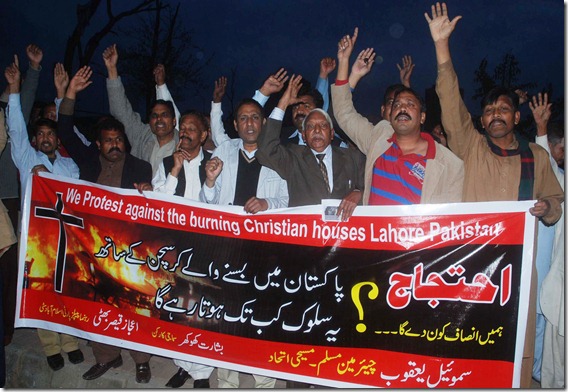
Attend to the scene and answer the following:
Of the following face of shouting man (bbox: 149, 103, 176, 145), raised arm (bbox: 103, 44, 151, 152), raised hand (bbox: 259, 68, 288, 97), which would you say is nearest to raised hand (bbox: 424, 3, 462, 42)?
raised hand (bbox: 259, 68, 288, 97)

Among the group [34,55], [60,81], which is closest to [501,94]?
[60,81]

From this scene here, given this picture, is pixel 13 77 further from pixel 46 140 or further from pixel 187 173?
pixel 187 173

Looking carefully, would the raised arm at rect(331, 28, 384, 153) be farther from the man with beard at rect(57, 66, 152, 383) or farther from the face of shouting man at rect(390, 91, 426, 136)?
the man with beard at rect(57, 66, 152, 383)

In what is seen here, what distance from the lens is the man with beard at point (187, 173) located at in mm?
3730

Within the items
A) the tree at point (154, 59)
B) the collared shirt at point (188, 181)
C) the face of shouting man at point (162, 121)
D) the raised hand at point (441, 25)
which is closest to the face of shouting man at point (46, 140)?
the face of shouting man at point (162, 121)

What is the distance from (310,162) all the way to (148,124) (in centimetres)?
207

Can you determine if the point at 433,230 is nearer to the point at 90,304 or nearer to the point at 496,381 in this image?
the point at 496,381

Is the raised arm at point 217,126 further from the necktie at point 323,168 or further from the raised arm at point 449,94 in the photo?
the raised arm at point 449,94

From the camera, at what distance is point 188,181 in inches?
155

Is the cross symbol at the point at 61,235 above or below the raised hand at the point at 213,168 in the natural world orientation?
below

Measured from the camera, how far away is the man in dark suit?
11.6 feet

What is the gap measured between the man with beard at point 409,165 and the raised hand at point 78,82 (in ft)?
8.86

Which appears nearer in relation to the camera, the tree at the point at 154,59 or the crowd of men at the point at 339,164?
the crowd of men at the point at 339,164

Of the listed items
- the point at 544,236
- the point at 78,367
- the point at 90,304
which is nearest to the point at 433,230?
the point at 544,236
